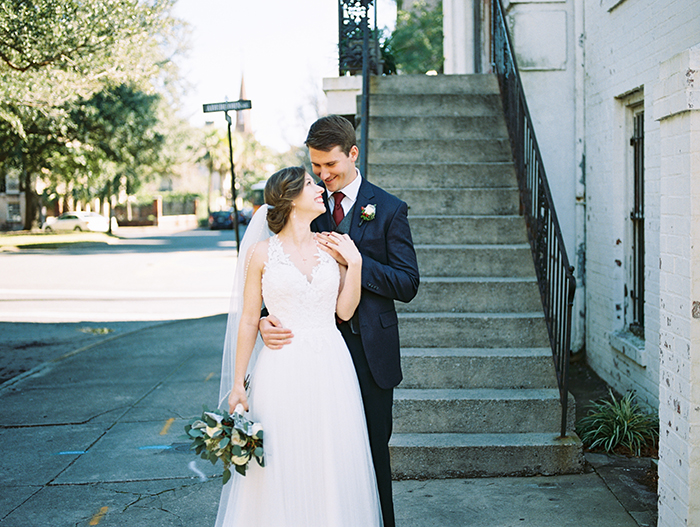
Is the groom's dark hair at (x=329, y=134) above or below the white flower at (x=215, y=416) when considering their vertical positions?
above

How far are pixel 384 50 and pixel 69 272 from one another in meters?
12.6

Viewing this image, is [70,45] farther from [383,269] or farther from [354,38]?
[383,269]

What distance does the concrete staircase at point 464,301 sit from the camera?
4637 millimetres

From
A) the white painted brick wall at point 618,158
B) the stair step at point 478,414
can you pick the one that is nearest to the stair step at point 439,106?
the white painted brick wall at point 618,158

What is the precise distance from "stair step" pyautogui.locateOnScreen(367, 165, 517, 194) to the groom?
3.78 m

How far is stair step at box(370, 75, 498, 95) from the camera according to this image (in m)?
8.34

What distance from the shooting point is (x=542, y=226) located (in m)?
5.57

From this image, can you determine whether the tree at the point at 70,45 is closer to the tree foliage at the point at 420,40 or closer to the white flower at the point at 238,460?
the white flower at the point at 238,460

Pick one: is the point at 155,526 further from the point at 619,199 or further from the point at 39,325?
the point at 39,325

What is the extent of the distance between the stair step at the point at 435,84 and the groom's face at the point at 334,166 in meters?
5.21

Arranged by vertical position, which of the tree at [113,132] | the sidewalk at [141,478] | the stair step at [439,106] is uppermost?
the tree at [113,132]

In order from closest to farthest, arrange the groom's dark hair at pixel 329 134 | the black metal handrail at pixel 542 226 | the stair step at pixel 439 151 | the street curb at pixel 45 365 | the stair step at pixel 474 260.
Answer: the groom's dark hair at pixel 329 134, the black metal handrail at pixel 542 226, the stair step at pixel 474 260, the stair step at pixel 439 151, the street curb at pixel 45 365

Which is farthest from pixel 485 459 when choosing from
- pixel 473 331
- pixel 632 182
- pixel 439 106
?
pixel 439 106

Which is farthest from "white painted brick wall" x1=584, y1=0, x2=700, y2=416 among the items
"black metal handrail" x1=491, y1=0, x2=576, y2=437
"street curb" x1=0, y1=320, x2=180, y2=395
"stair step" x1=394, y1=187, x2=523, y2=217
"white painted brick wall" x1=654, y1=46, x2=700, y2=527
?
"street curb" x1=0, y1=320, x2=180, y2=395
